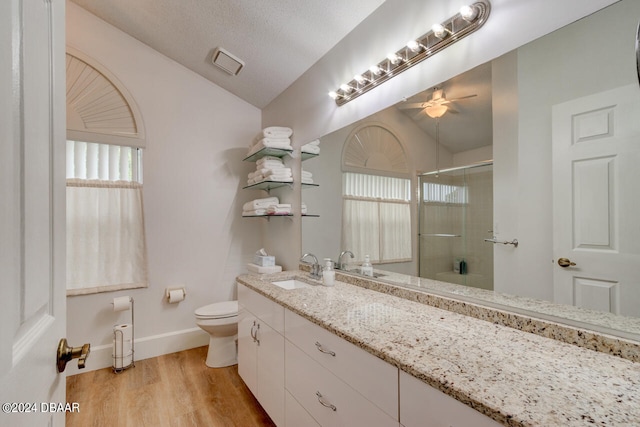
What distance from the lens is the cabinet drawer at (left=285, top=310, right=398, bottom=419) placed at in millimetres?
878

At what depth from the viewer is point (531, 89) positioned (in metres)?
1.06

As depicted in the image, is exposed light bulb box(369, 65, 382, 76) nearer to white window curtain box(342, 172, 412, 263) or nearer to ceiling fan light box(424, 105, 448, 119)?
ceiling fan light box(424, 105, 448, 119)

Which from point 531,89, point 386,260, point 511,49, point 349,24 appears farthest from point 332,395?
point 349,24

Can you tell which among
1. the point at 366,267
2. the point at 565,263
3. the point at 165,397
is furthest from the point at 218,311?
the point at 565,263

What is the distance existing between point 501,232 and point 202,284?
8.74 feet

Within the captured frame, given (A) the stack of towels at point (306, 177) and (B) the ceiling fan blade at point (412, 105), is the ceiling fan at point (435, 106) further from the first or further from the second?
(A) the stack of towels at point (306, 177)

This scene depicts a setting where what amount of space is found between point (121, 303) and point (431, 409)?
2.59 m

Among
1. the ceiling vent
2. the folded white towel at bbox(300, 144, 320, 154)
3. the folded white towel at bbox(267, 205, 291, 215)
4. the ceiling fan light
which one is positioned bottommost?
the folded white towel at bbox(267, 205, 291, 215)

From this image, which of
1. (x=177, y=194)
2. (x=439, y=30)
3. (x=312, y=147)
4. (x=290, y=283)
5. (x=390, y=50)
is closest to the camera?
(x=439, y=30)

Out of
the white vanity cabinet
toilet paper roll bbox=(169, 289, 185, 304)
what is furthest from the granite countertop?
toilet paper roll bbox=(169, 289, 185, 304)

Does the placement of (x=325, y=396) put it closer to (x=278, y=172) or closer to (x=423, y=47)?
(x=423, y=47)

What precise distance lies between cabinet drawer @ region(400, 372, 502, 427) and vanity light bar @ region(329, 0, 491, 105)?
138 centimetres

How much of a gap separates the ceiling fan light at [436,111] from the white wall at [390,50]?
0.12 metres

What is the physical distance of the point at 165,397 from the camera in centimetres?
205
